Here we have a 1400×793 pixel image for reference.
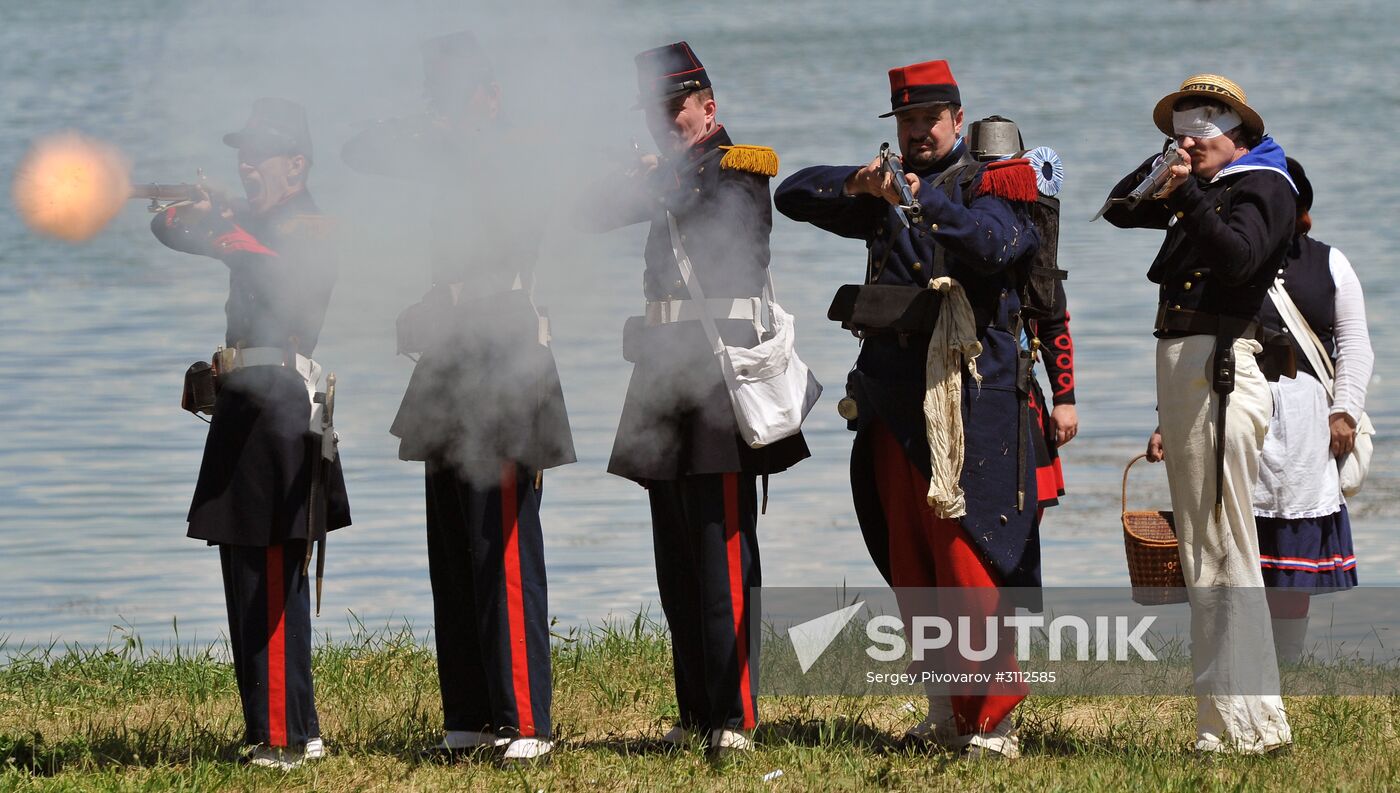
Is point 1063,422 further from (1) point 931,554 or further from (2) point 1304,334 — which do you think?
(2) point 1304,334

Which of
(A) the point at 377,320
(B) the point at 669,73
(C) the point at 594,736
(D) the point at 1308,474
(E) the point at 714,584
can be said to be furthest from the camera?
(D) the point at 1308,474

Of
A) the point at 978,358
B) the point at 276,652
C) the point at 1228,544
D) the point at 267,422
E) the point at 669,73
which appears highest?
the point at 669,73

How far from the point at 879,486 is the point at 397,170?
6.23ft

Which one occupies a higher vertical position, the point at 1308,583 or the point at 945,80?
the point at 945,80

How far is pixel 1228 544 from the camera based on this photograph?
619cm

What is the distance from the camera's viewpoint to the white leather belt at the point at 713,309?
638cm

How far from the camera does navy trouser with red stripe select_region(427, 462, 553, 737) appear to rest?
6.42 m

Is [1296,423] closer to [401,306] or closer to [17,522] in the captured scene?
[401,306]

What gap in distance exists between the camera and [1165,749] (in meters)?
6.29

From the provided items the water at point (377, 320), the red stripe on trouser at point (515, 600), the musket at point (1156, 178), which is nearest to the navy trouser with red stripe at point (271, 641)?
the red stripe on trouser at point (515, 600)

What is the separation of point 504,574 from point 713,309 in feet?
3.64

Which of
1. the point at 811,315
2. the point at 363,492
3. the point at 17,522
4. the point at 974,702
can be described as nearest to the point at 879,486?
the point at 974,702

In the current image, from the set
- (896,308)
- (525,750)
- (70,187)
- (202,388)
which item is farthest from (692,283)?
(70,187)

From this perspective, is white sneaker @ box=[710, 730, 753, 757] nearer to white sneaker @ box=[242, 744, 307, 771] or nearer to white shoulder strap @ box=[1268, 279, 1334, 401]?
white sneaker @ box=[242, 744, 307, 771]
